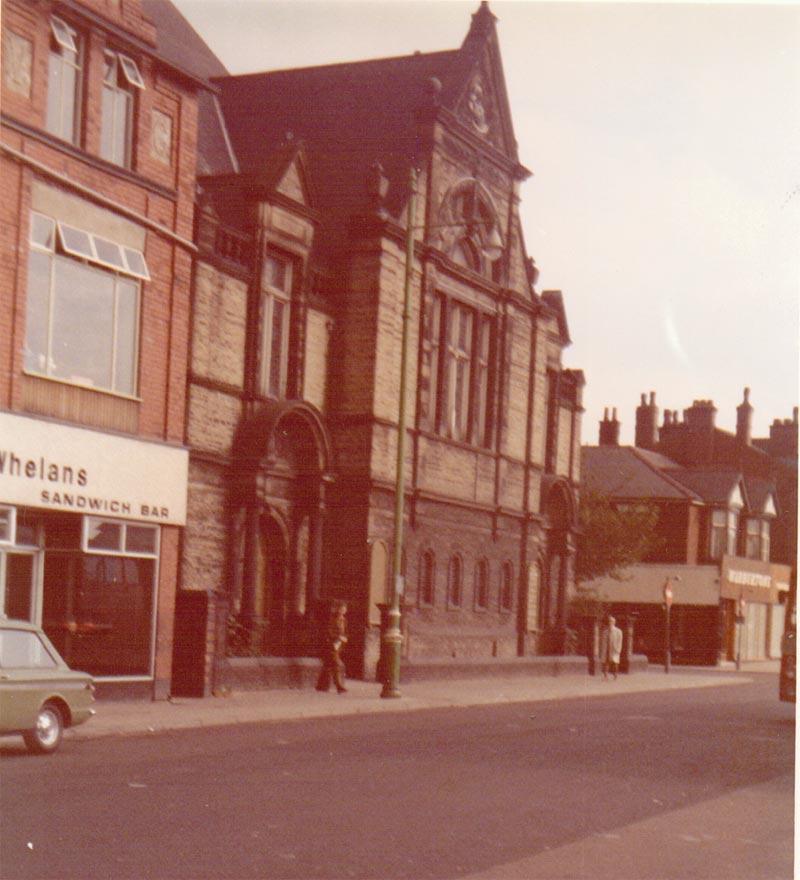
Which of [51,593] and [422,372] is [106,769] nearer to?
[51,593]

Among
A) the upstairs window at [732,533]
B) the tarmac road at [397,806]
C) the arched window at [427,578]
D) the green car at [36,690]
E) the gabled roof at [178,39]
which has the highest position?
the gabled roof at [178,39]

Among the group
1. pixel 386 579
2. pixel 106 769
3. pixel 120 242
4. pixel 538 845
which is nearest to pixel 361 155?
pixel 386 579

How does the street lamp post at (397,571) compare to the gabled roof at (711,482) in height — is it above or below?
below

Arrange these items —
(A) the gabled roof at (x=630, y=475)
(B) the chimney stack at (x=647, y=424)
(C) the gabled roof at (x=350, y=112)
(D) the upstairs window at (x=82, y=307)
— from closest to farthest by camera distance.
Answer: (D) the upstairs window at (x=82, y=307) → (C) the gabled roof at (x=350, y=112) → (A) the gabled roof at (x=630, y=475) → (B) the chimney stack at (x=647, y=424)

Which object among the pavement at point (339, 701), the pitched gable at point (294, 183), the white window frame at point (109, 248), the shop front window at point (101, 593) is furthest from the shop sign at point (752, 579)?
the white window frame at point (109, 248)

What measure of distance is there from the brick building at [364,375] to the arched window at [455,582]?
0.22 feet

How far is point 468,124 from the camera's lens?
3878 centimetres

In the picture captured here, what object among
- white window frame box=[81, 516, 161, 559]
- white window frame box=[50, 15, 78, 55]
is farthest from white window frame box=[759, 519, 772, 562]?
white window frame box=[50, 15, 78, 55]

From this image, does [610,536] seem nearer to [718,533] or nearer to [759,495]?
[718,533]

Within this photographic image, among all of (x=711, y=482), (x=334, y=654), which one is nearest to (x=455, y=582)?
(x=334, y=654)

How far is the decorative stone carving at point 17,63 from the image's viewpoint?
21984mm

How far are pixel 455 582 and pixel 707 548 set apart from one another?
2969 centimetres

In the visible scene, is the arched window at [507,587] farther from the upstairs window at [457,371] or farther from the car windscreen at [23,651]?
the car windscreen at [23,651]

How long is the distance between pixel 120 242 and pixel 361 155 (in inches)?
530
